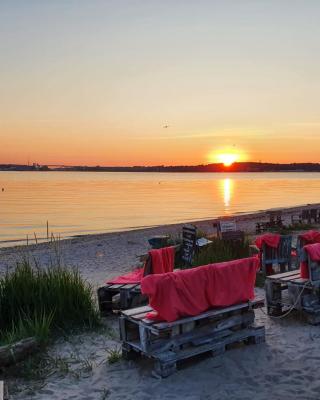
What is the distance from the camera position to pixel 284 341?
655 cm

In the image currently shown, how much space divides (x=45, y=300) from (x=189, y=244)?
164 inches

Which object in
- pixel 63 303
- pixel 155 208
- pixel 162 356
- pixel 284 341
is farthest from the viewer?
pixel 155 208

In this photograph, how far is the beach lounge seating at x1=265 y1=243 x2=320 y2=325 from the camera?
23.5 feet

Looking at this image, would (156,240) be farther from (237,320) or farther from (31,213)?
(31,213)

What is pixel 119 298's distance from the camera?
8117 mm

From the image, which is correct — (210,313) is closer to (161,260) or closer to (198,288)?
(198,288)

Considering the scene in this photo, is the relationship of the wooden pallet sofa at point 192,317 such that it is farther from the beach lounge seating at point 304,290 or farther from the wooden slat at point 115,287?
the wooden slat at point 115,287


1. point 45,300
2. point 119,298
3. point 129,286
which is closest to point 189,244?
point 129,286

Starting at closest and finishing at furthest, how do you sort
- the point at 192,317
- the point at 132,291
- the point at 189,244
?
the point at 192,317
the point at 132,291
the point at 189,244

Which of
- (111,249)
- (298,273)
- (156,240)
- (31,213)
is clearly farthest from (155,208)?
(298,273)

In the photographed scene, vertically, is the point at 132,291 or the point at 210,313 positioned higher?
the point at 210,313

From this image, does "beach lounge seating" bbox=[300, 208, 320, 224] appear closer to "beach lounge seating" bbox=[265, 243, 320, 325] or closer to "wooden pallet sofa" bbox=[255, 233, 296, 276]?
"wooden pallet sofa" bbox=[255, 233, 296, 276]

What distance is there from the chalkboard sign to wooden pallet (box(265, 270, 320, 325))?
2972 millimetres

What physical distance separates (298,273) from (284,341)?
1.65 meters
